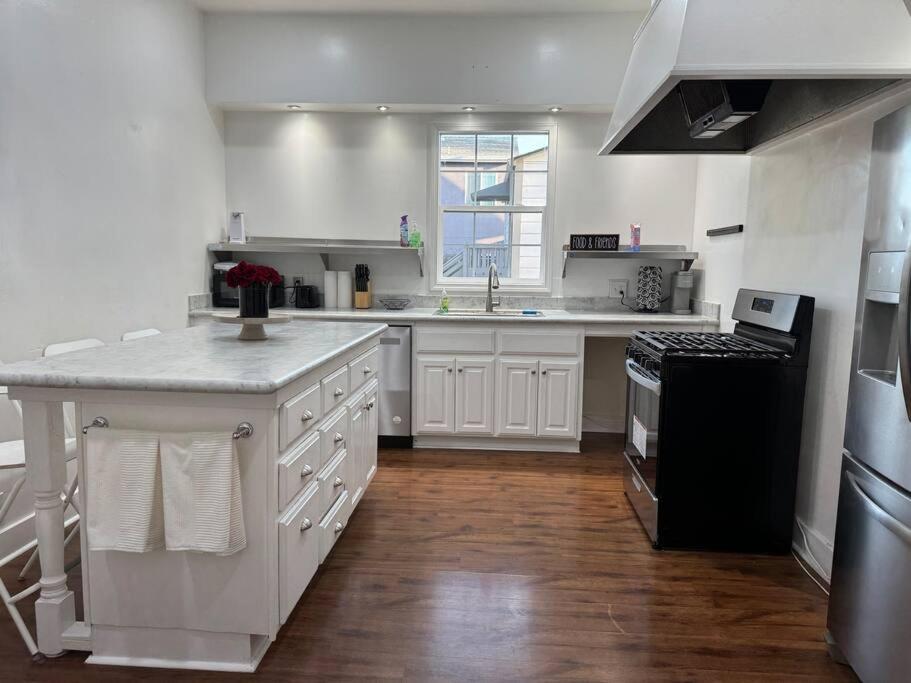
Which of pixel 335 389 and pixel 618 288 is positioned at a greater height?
pixel 618 288

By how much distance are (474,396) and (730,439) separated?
67.6 inches

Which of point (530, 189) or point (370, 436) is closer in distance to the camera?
point (370, 436)

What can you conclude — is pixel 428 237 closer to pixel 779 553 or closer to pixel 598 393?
pixel 598 393

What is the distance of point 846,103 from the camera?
2092 millimetres

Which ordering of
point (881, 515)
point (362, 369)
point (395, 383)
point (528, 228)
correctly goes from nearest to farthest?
point (881, 515), point (362, 369), point (395, 383), point (528, 228)

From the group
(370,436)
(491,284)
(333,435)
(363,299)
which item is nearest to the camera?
(333,435)

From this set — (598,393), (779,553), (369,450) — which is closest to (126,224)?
(369,450)

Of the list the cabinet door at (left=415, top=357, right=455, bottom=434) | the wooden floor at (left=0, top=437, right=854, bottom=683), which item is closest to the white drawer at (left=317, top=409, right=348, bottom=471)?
the wooden floor at (left=0, top=437, right=854, bottom=683)

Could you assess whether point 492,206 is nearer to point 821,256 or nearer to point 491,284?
point 491,284

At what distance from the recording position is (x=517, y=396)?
383 cm

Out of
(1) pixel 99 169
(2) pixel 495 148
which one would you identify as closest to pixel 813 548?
(2) pixel 495 148

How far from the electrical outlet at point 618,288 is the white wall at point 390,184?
0.15 feet

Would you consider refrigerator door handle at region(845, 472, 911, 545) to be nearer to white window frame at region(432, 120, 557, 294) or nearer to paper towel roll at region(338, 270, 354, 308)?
white window frame at region(432, 120, 557, 294)

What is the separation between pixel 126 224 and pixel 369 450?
1.80 m
